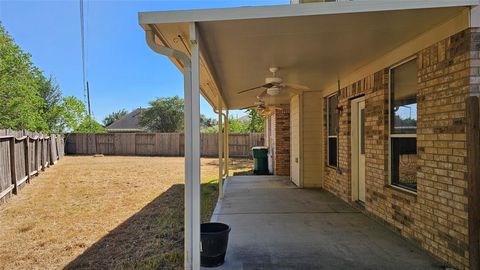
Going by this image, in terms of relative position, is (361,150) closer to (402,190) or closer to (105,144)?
(402,190)

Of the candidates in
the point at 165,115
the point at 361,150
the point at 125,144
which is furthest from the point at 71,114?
the point at 361,150

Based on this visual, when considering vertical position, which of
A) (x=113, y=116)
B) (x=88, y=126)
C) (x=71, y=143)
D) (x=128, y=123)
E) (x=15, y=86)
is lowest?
(x=71, y=143)

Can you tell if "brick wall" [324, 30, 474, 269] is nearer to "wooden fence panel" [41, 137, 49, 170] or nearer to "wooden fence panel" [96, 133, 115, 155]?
"wooden fence panel" [41, 137, 49, 170]

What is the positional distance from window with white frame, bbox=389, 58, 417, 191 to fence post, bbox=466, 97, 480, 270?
1.10m

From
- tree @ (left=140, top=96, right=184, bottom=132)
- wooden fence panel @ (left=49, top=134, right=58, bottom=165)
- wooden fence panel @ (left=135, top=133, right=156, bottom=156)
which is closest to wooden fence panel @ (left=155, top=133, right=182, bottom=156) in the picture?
wooden fence panel @ (left=135, top=133, right=156, bottom=156)

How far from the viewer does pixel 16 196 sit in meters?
8.16

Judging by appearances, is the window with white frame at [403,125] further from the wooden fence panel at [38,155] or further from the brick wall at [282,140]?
the wooden fence panel at [38,155]

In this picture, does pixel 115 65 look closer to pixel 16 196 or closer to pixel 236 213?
pixel 16 196

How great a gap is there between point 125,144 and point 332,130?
18763mm

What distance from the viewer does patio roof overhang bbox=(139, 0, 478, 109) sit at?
Result: 10.0 ft

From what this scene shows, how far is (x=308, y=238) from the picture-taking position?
4418 mm

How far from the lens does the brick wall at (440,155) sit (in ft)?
10.6

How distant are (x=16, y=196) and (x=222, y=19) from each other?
7563 millimetres

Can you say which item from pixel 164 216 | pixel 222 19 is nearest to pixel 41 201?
pixel 164 216
